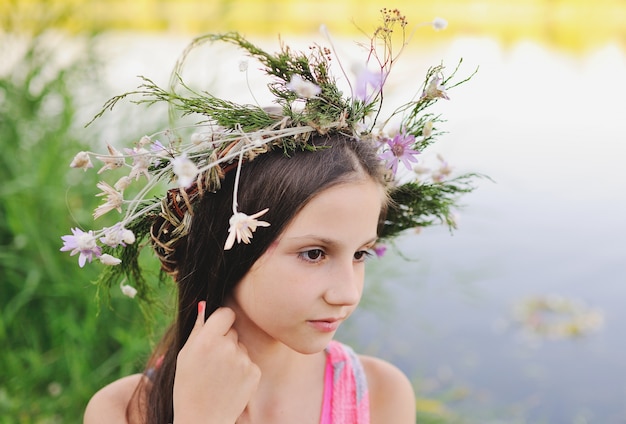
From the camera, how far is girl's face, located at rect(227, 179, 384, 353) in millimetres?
1570

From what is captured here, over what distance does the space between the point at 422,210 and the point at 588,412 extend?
2.37 meters

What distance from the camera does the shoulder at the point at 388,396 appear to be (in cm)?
189

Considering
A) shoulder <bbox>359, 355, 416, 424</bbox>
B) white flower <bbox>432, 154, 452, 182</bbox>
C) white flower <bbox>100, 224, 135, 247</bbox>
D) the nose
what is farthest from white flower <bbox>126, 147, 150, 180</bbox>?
shoulder <bbox>359, 355, 416, 424</bbox>

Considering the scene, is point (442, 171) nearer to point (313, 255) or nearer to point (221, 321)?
point (313, 255)

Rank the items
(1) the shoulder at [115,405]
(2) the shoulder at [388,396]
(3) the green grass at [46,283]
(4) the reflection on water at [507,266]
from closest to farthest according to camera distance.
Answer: (1) the shoulder at [115,405] → (2) the shoulder at [388,396] → (3) the green grass at [46,283] → (4) the reflection on water at [507,266]

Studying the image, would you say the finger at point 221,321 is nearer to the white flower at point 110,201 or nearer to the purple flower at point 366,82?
the white flower at point 110,201

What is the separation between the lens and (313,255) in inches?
63.0

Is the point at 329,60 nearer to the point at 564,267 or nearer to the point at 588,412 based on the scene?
the point at 588,412

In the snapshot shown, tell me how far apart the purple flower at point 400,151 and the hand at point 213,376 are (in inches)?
19.2

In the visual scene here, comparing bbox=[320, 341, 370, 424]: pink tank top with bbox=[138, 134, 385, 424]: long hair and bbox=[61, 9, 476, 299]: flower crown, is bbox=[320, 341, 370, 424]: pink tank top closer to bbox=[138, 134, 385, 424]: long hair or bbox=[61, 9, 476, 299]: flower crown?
bbox=[138, 134, 385, 424]: long hair

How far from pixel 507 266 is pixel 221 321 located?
3558 mm

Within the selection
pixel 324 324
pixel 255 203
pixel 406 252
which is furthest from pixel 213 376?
pixel 406 252

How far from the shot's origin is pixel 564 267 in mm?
4957

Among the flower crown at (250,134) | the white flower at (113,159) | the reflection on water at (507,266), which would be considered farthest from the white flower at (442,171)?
the reflection on water at (507,266)
